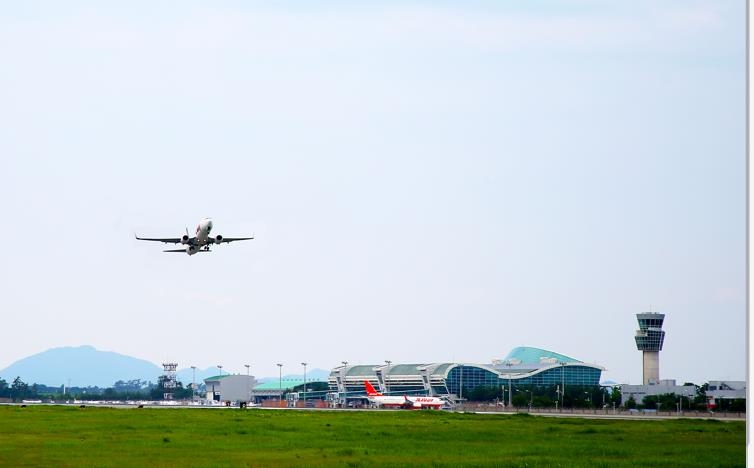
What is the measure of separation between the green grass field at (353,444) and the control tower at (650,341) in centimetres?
11843

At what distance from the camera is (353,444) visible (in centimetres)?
4709

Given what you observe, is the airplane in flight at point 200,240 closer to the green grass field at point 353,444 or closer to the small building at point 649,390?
the green grass field at point 353,444

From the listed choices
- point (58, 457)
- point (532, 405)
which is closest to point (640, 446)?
point (58, 457)

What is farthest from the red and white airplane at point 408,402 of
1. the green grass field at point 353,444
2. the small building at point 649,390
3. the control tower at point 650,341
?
the green grass field at point 353,444

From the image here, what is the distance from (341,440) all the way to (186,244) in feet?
68.1

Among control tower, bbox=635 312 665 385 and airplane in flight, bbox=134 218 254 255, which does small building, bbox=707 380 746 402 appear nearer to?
control tower, bbox=635 312 665 385

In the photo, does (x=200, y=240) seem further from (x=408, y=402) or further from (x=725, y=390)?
(x=725, y=390)

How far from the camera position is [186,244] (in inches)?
2623

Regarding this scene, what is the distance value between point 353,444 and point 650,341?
456 feet

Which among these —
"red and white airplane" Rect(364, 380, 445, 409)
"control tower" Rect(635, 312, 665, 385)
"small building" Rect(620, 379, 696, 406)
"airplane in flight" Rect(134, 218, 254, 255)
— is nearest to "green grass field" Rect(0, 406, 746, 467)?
"airplane in flight" Rect(134, 218, 254, 255)

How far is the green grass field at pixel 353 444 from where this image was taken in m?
39.4

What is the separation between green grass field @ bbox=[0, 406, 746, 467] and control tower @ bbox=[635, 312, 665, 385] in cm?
11843

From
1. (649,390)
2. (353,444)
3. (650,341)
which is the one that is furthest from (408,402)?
(353,444)

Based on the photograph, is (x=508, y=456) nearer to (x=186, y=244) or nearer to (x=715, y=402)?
(x=186, y=244)
